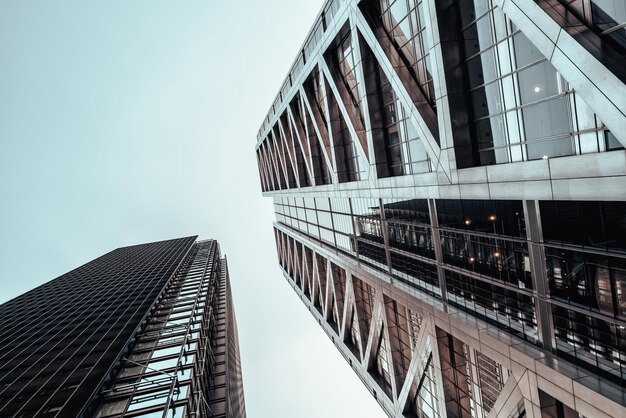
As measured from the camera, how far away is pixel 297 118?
168 feet

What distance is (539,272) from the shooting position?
16406mm

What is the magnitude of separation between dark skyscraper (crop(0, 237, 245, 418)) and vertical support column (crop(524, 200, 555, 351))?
16.9m

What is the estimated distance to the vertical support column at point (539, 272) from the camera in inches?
631

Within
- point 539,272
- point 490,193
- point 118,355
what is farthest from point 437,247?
point 118,355

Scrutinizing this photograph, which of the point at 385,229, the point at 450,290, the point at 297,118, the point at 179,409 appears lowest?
the point at 179,409

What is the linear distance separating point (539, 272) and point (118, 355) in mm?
23275

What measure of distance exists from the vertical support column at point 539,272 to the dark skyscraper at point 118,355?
16.9m

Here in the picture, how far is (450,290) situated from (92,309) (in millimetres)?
32689

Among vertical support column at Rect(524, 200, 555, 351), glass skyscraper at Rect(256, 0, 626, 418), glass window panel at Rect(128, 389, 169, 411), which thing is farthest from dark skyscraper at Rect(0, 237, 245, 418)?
vertical support column at Rect(524, 200, 555, 351)

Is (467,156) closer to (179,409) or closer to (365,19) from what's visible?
(365,19)

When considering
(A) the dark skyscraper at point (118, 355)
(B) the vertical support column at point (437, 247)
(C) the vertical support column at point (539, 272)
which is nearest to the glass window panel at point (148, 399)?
(A) the dark skyscraper at point (118, 355)

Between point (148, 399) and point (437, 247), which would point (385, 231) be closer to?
point (437, 247)

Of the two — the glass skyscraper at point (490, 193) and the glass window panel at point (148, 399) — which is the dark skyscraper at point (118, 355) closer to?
the glass window panel at point (148, 399)

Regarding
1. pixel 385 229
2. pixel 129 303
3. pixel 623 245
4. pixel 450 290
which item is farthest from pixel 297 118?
pixel 623 245
